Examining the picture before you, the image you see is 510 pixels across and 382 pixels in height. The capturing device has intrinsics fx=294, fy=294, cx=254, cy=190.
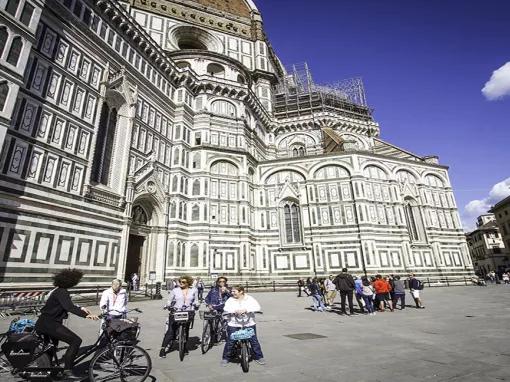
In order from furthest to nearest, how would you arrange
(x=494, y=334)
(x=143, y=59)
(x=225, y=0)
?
1. (x=225, y=0)
2. (x=143, y=59)
3. (x=494, y=334)

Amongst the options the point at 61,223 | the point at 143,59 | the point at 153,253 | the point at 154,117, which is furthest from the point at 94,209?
the point at 143,59

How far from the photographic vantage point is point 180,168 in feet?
73.4

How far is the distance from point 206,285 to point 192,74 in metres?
17.6

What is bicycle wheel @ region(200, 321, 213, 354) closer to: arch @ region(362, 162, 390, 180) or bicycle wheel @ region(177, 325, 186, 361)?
bicycle wheel @ region(177, 325, 186, 361)

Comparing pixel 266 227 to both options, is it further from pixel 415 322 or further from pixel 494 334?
pixel 494 334

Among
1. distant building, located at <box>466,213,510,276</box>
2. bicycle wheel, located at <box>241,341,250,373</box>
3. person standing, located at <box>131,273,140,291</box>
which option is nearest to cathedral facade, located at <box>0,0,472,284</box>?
person standing, located at <box>131,273,140,291</box>

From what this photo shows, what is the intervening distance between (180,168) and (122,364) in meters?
19.3

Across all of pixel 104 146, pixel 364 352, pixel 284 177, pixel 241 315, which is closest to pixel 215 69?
pixel 284 177

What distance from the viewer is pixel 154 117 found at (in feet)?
70.7

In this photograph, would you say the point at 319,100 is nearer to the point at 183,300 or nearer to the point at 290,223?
the point at 290,223

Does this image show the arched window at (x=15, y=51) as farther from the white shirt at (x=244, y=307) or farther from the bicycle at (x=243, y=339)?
the bicycle at (x=243, y=339)

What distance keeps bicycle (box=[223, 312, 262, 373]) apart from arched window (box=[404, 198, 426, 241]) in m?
24.5

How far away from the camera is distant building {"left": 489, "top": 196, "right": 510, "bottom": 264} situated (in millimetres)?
43438

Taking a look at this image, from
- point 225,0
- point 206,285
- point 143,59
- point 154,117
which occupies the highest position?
point 225,0
